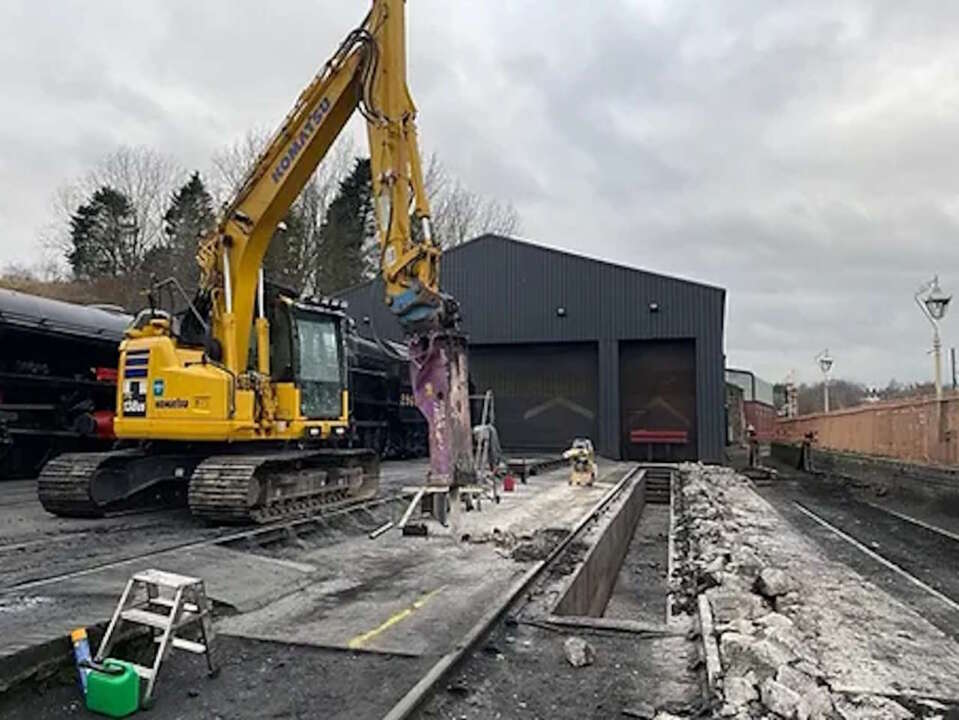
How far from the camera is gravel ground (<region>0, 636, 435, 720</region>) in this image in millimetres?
4293

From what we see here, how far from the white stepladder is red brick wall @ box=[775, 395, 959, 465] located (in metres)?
15.4

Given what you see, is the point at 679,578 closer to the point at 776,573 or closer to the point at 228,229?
the point at 776,573

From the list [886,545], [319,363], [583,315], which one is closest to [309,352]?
[319,363]

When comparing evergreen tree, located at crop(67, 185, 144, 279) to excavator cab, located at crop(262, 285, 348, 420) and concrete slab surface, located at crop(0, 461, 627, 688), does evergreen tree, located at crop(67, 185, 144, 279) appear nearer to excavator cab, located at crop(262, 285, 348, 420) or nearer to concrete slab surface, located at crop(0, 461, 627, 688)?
excavator cab, located at crop(262, 285, 348, 420)

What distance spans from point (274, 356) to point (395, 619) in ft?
18.3

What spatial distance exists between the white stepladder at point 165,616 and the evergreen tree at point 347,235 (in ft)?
120

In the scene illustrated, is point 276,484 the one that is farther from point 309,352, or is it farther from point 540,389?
point 540,389

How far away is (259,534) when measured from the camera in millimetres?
8727

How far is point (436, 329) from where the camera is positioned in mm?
9602

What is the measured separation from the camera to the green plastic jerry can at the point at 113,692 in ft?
13.8

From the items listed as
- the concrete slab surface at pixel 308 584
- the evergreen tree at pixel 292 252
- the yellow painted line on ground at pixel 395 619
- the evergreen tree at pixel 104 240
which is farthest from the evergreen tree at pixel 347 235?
the yellow painted line on ground at pixel 395 619

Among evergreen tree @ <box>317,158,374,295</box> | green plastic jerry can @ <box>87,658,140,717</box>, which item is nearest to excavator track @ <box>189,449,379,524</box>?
green plastic jerry can @ <box>87,658,140,717</box>

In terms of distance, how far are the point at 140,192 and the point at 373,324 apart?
23089 mm

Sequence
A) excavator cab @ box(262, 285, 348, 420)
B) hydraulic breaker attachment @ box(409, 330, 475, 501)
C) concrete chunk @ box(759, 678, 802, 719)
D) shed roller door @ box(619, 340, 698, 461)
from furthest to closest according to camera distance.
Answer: shed roller door @ box(619, 340, 698, 461), excavator cab @ box(262, 285, 348, 420), hydraulic breaker attachment @ box(409, 330, 475, 501), concrete chunk @ box(759, 678, 802, 719)
